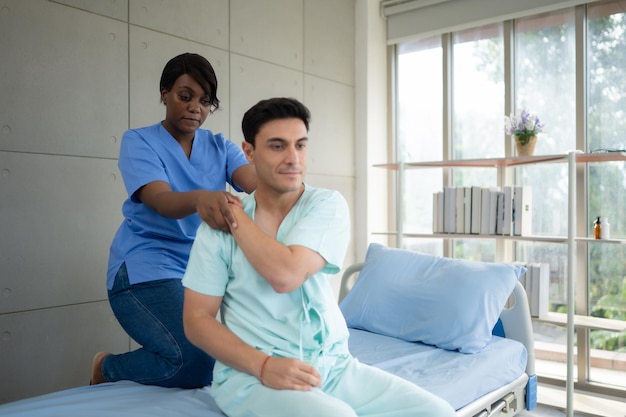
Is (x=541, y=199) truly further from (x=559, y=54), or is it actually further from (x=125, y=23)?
(x=125, y=23)

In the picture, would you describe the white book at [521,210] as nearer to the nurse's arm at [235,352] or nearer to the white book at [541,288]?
the white book at [541,288]

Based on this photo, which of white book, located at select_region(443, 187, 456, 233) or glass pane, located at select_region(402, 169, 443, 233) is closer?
white book, located at select_region(443, 187, 456, 233)

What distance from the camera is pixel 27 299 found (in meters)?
2.36

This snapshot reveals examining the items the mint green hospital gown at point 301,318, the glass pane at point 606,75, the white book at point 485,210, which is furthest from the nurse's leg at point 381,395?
the glass pane at point 606,75

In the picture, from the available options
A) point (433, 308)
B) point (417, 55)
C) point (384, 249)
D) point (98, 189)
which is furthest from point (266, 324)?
point (417, 55)

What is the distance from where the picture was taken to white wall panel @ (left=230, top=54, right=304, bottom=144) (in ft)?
10.6

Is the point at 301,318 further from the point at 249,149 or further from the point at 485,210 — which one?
the point at 485,210

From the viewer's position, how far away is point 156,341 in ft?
5.44

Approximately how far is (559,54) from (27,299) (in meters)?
3.17

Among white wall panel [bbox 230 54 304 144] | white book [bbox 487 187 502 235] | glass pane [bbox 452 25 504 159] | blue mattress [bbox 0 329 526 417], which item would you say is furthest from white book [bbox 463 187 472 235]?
white wall panel [bbox 230 54 304 144]

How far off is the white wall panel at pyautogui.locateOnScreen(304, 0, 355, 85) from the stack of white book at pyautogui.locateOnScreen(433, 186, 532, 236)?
1158 mm

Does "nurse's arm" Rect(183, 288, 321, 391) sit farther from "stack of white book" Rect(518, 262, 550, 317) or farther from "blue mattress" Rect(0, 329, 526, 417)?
"stack of white book" Rect(518, 262, 550, 317)

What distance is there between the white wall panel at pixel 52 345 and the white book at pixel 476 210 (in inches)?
78.9

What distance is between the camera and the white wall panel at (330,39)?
3.72 m
